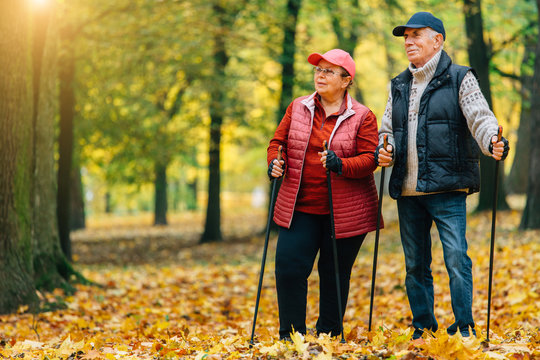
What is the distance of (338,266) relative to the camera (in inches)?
174

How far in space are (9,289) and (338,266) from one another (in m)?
4.06

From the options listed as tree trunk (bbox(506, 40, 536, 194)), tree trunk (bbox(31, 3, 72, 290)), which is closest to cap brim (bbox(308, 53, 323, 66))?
tree trunk (bbox(31, 3, 72, 290))

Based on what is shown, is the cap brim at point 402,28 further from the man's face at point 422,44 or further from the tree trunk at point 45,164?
the tree trunk at point 45,164

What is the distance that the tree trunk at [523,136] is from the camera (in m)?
15.0

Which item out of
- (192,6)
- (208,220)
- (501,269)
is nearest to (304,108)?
(501,269)

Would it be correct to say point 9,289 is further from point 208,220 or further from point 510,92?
point 510,92

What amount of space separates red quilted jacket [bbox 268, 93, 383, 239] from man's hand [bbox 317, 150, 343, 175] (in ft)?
0.43

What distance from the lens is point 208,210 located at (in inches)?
647

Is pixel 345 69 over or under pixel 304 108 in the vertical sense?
over

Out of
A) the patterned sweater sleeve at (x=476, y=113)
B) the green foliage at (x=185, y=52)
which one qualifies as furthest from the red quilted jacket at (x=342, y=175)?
the green foliage at (x=185, y=52)

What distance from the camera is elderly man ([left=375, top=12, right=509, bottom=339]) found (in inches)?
159

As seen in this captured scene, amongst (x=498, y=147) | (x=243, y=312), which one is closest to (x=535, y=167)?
(x=243, y=312)

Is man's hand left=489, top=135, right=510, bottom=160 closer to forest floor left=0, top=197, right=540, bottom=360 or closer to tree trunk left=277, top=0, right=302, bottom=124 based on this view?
forest floor left=0, top=197, right=540, bottom=360

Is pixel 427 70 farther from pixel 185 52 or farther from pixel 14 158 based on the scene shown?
pixel 185 52
